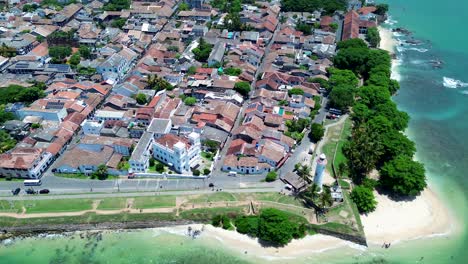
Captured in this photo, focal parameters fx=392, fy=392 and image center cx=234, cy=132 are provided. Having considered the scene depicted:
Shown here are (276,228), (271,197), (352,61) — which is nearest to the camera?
(276,228)

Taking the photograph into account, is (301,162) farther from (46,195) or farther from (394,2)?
(394,2)

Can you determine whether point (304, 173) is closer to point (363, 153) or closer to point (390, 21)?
point (363, 153)

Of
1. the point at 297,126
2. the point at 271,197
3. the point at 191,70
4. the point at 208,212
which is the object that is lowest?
the point at 208,212

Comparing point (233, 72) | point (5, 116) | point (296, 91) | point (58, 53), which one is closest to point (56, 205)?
point (5, 116)

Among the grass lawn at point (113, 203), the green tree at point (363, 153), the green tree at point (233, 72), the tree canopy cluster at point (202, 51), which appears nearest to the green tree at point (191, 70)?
the tree canopy cluster at point (202, 51)

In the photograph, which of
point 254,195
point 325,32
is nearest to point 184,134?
point 254,195

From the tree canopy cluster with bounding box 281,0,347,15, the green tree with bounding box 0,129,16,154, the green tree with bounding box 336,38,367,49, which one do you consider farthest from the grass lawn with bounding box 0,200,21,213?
the tree canopy cluster with bounding box 281,0,347,15
